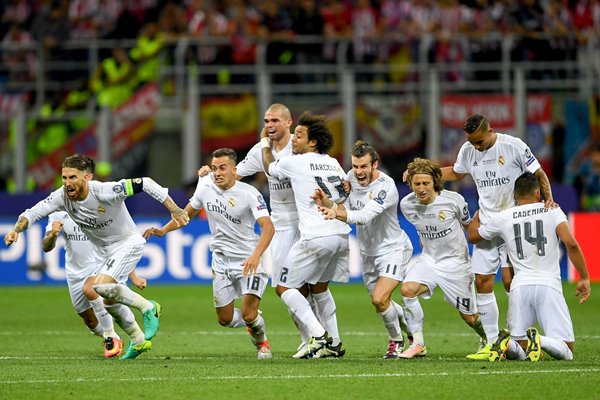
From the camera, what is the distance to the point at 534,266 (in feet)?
34.6

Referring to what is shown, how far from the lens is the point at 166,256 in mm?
20844

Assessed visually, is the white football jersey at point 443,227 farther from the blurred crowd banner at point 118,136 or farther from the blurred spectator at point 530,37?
the blurred spectator at point 530,37

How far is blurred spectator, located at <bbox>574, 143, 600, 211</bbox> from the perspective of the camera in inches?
859

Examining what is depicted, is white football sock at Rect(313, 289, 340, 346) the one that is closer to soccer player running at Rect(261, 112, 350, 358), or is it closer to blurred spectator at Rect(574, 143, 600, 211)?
soccer player running at Rect(261, 112, 350, 358)

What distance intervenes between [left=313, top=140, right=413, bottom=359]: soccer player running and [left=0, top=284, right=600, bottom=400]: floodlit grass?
465 millimetres

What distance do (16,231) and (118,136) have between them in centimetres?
1178

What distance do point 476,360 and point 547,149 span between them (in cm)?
1242

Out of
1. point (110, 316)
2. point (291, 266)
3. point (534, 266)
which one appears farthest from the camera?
point (110, 316)

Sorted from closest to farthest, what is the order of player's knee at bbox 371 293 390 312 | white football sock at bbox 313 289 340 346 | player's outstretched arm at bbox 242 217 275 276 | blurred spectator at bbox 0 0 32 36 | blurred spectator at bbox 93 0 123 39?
player's outstretched arm at bbox 242 217 275 276 < player's knee at bbox 371 293 390 312 < white football sock at bbox 313 289 340 346 < blurred spectator at bbox 93 0 123 39 < blurred spectator at bbox 0 0 32 36

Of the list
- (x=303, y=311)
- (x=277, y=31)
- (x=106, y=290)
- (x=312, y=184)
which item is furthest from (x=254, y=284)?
(x=277, y=31)

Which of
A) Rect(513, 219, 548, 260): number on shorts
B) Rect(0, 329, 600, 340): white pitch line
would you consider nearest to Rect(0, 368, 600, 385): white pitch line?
Rect(513, 219, 548, 260): number on shorts

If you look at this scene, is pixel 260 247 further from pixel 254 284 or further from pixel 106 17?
pixel 106 17

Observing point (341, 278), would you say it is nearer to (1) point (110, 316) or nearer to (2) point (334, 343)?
(2) point (334, 343)

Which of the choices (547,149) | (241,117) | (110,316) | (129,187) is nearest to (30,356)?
(110,316)
